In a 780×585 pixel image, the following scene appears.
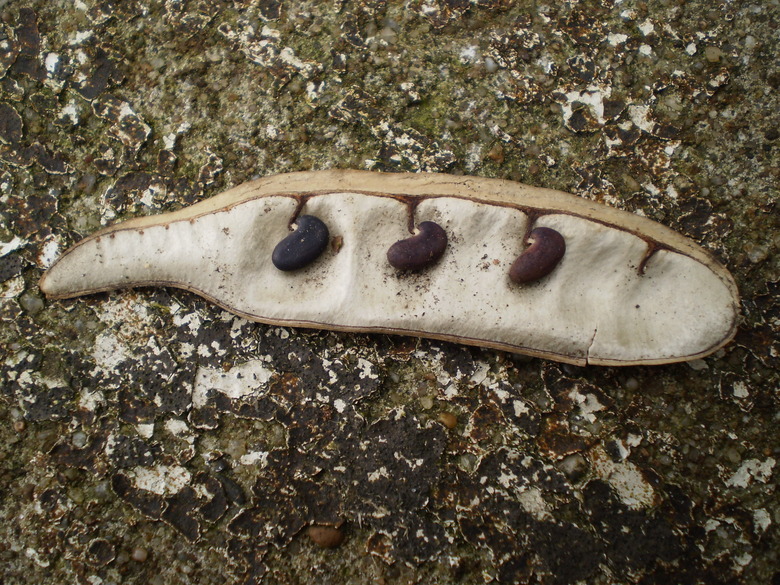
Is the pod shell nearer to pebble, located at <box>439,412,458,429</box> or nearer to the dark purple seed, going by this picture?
the dark purple seed

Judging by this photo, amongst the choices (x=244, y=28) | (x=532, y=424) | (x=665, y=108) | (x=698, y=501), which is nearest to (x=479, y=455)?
(x=532, y=424)

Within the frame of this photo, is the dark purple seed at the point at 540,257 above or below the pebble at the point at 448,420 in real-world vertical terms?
above

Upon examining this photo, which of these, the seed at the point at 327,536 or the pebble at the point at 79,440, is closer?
the seed at the point at 327,536

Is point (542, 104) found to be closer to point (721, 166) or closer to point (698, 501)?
point (721, 166)

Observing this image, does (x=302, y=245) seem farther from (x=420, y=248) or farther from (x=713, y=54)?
(x=713, y=54)

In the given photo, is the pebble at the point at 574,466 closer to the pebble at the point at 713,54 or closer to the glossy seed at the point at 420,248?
the glossy seed at the point at 420,248

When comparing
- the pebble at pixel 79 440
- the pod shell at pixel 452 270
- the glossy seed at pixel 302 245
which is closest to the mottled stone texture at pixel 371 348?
the pebble at pixel 79 440
